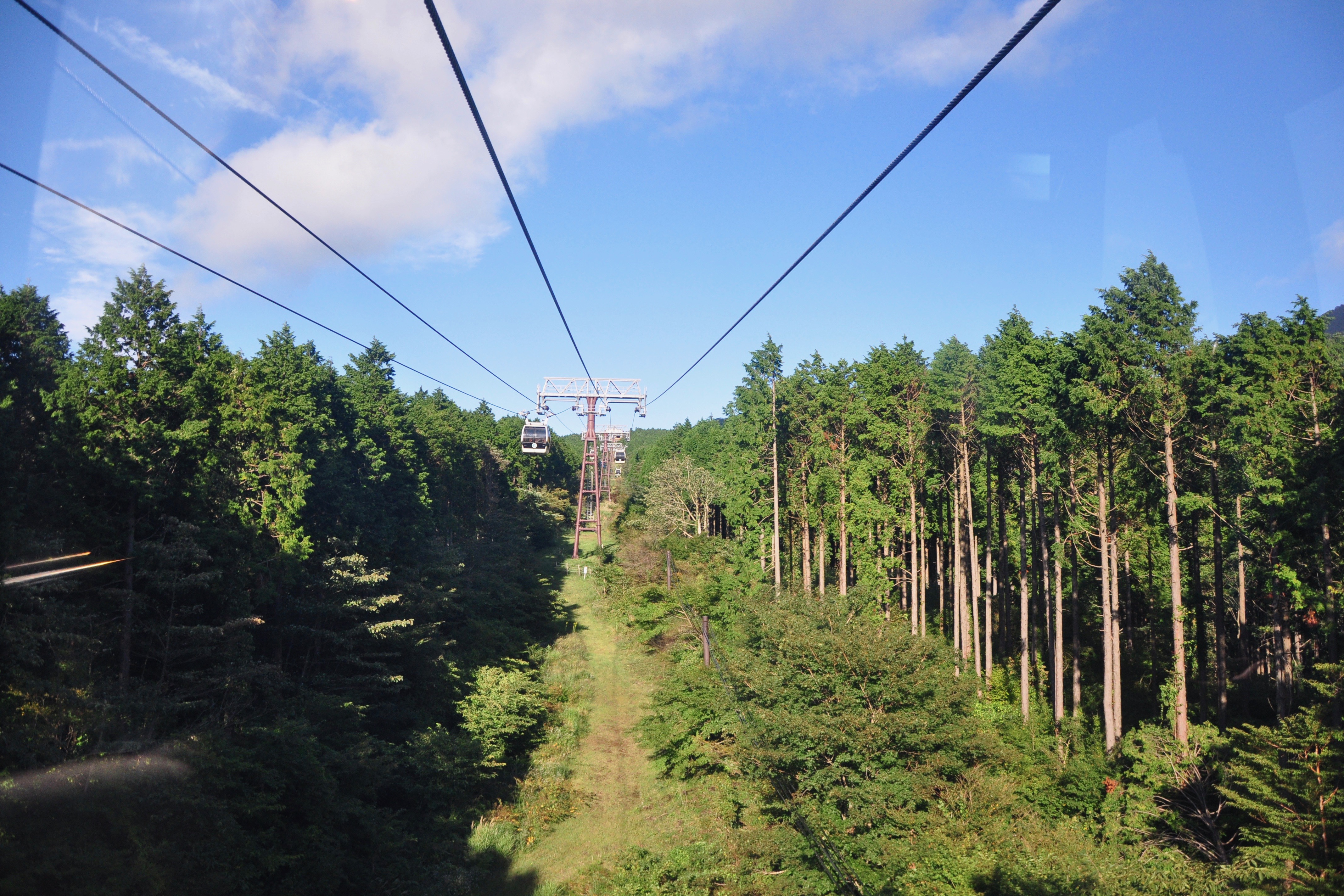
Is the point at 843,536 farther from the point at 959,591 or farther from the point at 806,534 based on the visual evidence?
the point at 959,591

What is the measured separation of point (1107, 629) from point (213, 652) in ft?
78.2

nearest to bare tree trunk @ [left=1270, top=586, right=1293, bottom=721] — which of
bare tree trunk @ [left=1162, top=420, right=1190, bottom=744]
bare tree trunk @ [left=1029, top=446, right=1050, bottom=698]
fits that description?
bare tree trunk @ [left=1162, top=420, right=1190, bottom=744]

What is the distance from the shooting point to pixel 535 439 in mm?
51688

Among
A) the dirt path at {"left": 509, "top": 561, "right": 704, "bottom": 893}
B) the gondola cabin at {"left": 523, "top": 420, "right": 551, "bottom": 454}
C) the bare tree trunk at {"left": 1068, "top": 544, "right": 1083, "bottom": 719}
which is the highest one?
the gondola cabin at {"left": 523, "top": 420, "right": 551, "bottom": 454}

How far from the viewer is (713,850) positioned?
17.5 m

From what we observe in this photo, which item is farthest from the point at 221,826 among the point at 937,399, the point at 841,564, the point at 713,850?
the point at 937,399

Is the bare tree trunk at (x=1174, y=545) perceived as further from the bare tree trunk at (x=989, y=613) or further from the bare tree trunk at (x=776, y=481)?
the bare tree trunk at (x=776, y=481)

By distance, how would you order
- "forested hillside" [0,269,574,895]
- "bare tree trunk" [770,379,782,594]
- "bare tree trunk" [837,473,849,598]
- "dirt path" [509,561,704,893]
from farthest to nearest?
"bare tree trunk" [770,379,782,594], "bare tree trunk" [837,473,849,598], "dirt path" [509,561,704,893], "forested hillside" [0,269,574,895]

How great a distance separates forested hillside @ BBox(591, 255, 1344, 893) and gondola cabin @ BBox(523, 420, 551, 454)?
24826 millimetres

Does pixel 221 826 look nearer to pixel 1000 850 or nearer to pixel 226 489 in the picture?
pixel 226 489

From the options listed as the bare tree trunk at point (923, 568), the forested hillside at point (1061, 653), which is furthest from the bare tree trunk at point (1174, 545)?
the bare tree trunk at point (923, 568)

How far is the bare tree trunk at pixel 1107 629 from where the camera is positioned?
1819 centimetres

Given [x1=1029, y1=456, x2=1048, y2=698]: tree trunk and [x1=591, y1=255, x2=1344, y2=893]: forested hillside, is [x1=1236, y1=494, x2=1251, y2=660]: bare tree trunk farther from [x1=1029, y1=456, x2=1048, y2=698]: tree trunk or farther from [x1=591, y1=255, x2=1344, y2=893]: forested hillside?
[x1=1029, y1=456, x2=1048, y2=698]: tree trunk

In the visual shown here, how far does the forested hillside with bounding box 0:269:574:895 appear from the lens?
38.6 feet
